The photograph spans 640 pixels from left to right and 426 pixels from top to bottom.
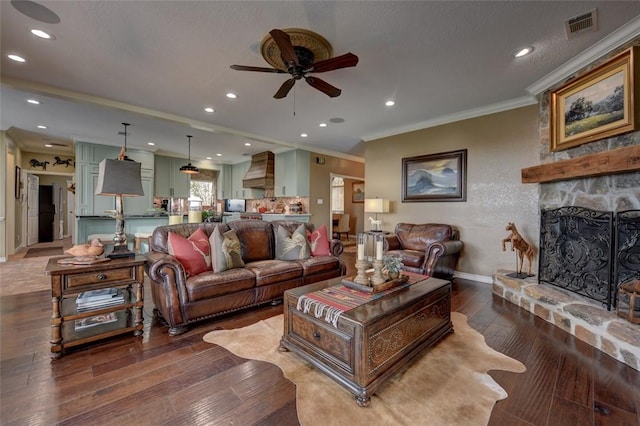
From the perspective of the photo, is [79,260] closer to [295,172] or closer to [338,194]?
[295,172]

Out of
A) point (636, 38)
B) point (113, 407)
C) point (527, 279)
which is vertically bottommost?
point (113, 407)

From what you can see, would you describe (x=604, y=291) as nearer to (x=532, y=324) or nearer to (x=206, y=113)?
(x=532, y=324)

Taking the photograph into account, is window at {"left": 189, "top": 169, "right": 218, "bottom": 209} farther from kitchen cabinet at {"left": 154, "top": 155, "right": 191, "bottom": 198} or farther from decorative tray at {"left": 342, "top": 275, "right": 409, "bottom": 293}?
decorative tray at {"left": 342, "top": 275, "right": 409, "bottom": 293}

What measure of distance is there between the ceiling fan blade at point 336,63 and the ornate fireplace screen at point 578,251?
9.14 feet

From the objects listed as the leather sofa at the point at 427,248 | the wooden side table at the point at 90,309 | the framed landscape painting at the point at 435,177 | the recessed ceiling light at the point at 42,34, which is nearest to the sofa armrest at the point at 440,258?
the leather sofa at the point at 427,248

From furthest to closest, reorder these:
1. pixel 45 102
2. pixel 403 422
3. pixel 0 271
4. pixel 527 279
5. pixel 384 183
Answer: pixel 384 183
pixel 0 271
pixel 45 102
pixel 527 279
pixel 403 422

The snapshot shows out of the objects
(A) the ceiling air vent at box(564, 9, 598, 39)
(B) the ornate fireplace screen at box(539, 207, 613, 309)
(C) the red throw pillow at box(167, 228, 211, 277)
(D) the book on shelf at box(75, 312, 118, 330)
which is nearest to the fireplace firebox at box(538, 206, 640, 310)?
(B) the ornate fireplace screen at box(539, 207, 613, 309)

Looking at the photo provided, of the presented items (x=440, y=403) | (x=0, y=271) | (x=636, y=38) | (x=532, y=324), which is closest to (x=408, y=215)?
→ (x=532, y=324)

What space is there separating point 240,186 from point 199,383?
791 centimetres

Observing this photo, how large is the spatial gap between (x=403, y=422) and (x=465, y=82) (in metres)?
3.72

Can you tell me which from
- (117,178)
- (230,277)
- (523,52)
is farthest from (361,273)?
(523,52)

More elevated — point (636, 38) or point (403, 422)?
point (636, 38)

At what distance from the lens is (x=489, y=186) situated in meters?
4.31

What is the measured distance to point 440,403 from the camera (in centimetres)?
158
